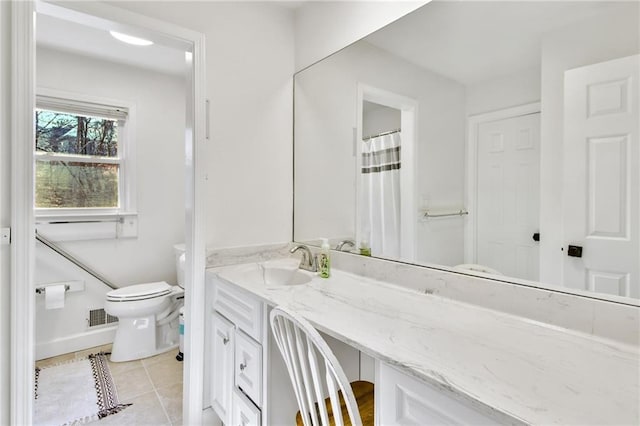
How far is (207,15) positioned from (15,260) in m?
1.43

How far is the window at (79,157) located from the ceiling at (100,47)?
0.39 m

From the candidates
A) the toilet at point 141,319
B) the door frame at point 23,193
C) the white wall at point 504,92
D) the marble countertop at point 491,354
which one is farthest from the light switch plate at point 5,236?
the white wall at point 504,92

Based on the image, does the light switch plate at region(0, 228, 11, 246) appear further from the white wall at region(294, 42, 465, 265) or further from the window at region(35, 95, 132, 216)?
the window at region(35, 95, 132, 216)

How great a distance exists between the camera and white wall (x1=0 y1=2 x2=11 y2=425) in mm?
1244

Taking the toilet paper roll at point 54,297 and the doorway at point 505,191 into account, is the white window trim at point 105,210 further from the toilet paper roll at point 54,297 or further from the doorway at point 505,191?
the doorway at point 505,191

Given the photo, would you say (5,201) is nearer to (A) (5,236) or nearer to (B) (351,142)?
(A) (5,236)

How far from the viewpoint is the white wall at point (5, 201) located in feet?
4.08

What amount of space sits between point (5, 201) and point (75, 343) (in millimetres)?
1835

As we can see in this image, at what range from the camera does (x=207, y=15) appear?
1673mm

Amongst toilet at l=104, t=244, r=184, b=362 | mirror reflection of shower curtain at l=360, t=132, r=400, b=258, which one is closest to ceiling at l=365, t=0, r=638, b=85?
mirror reflection of shower curtain at l=360, t=132, r=400, b=258

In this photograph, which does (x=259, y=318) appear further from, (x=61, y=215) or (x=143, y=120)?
(x=143, y=120)

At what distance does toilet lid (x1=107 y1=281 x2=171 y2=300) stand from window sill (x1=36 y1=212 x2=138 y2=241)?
0.51m

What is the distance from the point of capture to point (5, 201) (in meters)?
1.26

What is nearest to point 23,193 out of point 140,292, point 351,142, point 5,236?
point 5,236
